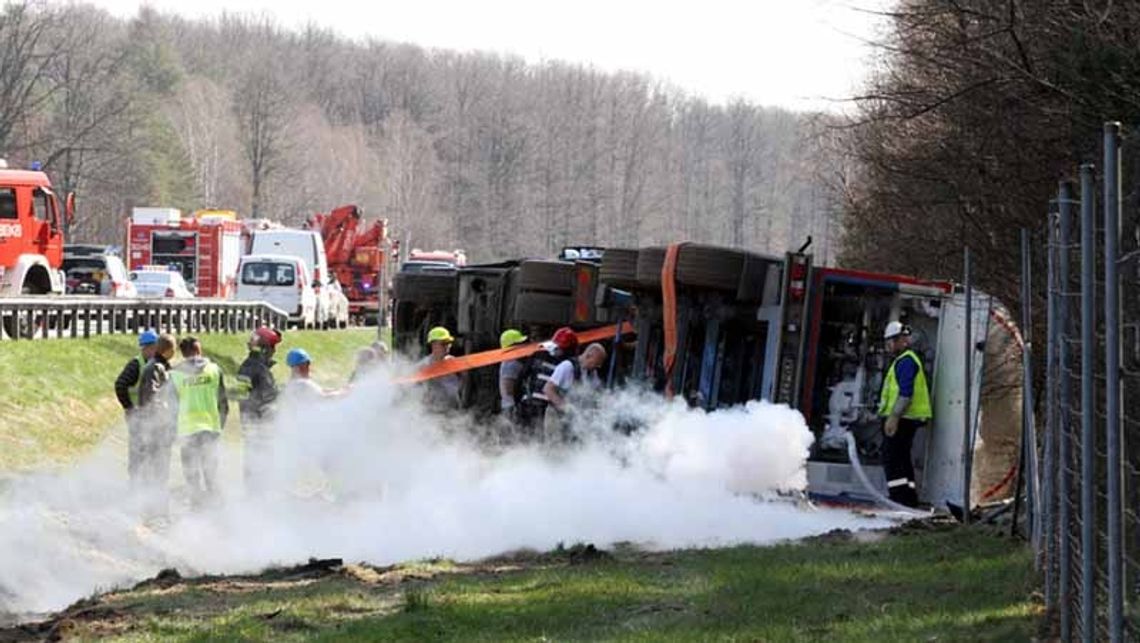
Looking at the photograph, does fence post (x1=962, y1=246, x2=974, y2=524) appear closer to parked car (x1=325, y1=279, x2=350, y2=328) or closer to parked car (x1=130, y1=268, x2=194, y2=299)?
parked car (x1=130, y1=268, x2=194, y2=299)

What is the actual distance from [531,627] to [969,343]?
6.10 meters

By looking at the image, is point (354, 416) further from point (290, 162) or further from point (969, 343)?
point (290, 162)

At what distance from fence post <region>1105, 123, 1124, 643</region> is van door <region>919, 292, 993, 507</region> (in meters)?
10.3

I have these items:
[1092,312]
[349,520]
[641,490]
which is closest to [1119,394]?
[1092,312]

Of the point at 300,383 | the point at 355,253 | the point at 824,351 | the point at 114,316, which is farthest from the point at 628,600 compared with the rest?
the point at 355,253

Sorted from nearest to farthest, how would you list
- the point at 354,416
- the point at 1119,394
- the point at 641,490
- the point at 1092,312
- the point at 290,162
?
the point at 1119,394 < the point at 1092,312 < the point at 641,490 < the point at 354,416 < the point at 290,162

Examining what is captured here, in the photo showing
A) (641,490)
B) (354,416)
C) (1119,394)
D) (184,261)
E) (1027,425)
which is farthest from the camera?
(184,261)

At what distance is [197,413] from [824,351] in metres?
5.75

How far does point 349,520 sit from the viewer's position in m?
17.1

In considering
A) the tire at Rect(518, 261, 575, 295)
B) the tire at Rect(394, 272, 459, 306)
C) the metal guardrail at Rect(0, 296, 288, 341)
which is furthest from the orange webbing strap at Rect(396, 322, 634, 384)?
the metal guardrail at Rect(0, 296, 288, 341)

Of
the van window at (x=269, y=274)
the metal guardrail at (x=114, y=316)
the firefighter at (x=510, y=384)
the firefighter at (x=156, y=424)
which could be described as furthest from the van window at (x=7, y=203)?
the firefighter at (x=510, y=384)

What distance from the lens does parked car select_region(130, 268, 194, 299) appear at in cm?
5056

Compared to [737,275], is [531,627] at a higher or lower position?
lower

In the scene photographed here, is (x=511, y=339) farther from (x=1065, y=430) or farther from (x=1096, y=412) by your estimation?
(x=1096, y=412)
